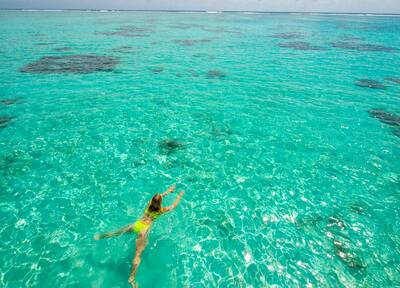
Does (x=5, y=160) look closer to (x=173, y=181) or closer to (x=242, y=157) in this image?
(x=173, y=181)

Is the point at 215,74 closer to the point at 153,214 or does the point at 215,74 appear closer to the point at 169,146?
the point at 169,146

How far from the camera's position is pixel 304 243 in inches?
425

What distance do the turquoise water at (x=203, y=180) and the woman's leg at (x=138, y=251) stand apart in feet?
0.84

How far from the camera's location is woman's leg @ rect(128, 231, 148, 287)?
375 inches

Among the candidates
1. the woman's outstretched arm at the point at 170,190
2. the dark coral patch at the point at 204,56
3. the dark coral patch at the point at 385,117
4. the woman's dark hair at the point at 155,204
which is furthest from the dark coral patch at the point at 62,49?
the dark coral patch at the point at 385,117

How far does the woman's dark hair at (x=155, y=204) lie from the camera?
11.4 m

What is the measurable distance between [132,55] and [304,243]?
141ft

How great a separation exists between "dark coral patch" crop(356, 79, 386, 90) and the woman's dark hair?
30.4m

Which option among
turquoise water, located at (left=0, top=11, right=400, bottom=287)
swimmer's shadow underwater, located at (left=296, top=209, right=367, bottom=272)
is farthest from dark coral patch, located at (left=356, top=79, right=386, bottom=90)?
swimmer's shadow underwater, located at (left=296, top=209, right=367, bottom=272)

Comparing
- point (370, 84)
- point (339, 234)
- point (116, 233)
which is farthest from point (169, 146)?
point (370, 84)

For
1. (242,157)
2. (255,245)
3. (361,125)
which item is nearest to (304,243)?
(255,245)

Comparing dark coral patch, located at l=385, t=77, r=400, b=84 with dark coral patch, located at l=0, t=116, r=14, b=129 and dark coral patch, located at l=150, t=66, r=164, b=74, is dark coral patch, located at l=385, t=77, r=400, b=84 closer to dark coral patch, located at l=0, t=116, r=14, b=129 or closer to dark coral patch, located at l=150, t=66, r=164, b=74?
dark coral patch, located at l=150, t=66, r=164, b=74

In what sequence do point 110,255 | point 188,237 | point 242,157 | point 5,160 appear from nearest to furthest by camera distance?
point 110,255, point 188,237, point 5,160, point 242,157

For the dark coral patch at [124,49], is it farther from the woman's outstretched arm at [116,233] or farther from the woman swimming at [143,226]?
the woman's outstretched arm at [116,233]
